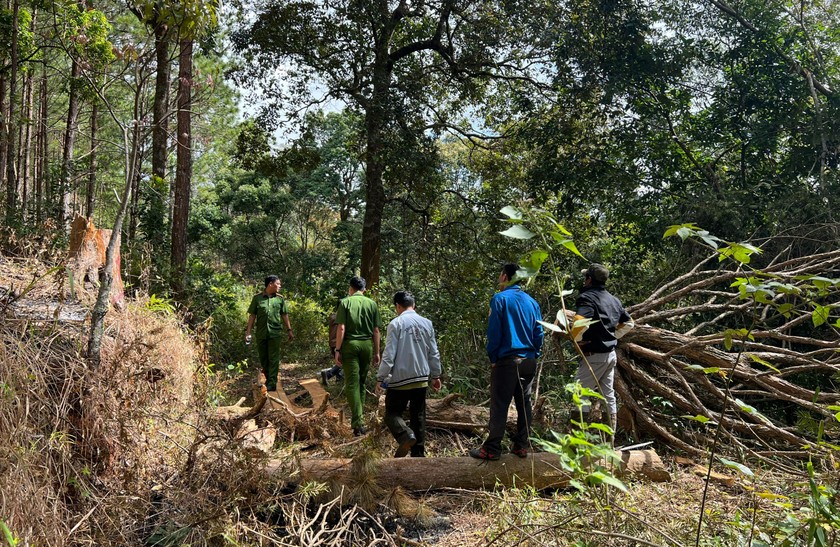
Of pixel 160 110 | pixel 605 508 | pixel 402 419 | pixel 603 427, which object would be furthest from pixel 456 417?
pixel 160 110

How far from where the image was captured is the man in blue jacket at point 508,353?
5.05m

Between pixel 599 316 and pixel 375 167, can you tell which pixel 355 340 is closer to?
pixel 599 316

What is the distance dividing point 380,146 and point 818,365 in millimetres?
7651

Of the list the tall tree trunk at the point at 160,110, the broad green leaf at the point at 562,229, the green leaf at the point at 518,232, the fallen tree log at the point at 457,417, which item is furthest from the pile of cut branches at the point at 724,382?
the tall tree trunk at the point at 160,110

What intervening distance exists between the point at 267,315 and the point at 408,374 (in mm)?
3946

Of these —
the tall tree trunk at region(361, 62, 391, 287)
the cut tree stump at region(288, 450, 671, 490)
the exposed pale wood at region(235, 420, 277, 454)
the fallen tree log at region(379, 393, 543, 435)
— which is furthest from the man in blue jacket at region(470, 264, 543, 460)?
the tall tree trunk at region(361, 62, 391, 287)

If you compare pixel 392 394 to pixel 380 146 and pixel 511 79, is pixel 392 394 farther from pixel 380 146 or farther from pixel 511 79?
pixel 511 79

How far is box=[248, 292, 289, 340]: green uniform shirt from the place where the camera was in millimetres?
8867

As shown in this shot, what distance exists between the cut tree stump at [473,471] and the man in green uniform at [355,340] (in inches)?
66.7

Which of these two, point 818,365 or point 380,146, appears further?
point 380,146

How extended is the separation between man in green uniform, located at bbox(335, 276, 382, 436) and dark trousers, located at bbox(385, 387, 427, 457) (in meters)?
1.20

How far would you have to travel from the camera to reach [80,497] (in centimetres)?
392

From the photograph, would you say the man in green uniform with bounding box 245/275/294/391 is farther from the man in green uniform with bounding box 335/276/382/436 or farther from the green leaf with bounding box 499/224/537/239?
the green leaf with bounding box 499/224/537/239

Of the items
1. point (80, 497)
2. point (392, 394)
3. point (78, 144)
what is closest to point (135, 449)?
point (80, 497)
